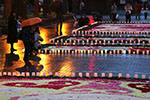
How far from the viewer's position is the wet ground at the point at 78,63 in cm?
1352

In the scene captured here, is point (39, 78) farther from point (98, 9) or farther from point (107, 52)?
point (98, 9)

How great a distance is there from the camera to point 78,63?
49.0 feet

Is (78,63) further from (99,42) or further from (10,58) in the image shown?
(99,42)

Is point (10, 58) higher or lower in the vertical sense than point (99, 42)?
lower

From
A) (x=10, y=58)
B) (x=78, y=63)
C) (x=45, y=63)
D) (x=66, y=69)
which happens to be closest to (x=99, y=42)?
(x=10, y=58)

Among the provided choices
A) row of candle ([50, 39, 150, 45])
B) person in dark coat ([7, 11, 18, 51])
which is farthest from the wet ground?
row of candle ([50, 39, 150, 45])

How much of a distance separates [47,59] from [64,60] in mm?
649

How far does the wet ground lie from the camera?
1352 cm

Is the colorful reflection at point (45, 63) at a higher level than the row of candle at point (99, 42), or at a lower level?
lower

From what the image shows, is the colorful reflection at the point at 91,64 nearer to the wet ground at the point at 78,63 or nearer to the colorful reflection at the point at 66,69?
the wet ground at the point at 78,63

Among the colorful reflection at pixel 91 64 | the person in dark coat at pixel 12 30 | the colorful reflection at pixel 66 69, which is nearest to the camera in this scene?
the colorful reflection at pixel 66 69

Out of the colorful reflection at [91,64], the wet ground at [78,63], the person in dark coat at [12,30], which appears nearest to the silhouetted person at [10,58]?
the wet ground at [78,63]

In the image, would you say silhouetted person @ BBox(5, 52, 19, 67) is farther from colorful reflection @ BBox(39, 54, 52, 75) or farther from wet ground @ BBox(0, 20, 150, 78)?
colorful reflection @ BBox(39, 54, 52, 75)

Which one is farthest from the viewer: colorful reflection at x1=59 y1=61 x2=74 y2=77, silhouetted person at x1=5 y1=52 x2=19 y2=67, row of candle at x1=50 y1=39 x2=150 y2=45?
row of candle at x1=50 y1=39 x2=150 y2=45
